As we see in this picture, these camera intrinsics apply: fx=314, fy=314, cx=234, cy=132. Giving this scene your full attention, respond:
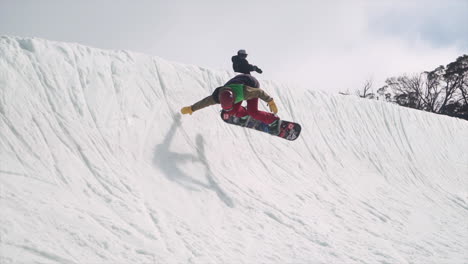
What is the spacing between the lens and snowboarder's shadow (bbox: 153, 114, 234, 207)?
11.0 ft

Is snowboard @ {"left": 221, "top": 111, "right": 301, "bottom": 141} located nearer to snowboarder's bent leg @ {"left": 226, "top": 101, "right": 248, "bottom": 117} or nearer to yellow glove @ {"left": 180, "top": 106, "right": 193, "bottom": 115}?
snowboarder's bent leg @ {"left": 226, "top": 101, "right": 248, "bottom": 117}

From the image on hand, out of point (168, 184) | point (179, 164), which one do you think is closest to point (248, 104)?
point (179, 164)

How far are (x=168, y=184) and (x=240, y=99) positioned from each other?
1357 millimetres

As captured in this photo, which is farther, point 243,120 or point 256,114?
point 243,120

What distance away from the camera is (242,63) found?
402 centimetres

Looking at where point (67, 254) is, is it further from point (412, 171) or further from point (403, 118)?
point (403, 118)

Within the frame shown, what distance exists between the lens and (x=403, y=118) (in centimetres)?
768

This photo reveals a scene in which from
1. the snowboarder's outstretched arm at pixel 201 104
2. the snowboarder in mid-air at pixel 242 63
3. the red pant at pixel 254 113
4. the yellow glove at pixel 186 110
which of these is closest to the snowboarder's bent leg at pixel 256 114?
the red pant at pixel 254 113

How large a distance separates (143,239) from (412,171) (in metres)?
5.62

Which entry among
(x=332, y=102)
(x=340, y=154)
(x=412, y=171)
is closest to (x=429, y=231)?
(x=340, y=154)

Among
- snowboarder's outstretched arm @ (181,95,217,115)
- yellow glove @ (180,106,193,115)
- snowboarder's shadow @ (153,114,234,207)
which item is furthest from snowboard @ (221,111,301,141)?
snowboarder's shadow @ (153,114,234,207)

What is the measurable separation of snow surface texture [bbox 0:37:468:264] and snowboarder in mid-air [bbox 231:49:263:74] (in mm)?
886

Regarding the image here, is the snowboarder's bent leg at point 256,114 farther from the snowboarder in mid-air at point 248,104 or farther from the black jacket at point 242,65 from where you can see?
the black jacket at point 242,65

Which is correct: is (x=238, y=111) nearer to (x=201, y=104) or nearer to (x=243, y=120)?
(x=243, y=120)
